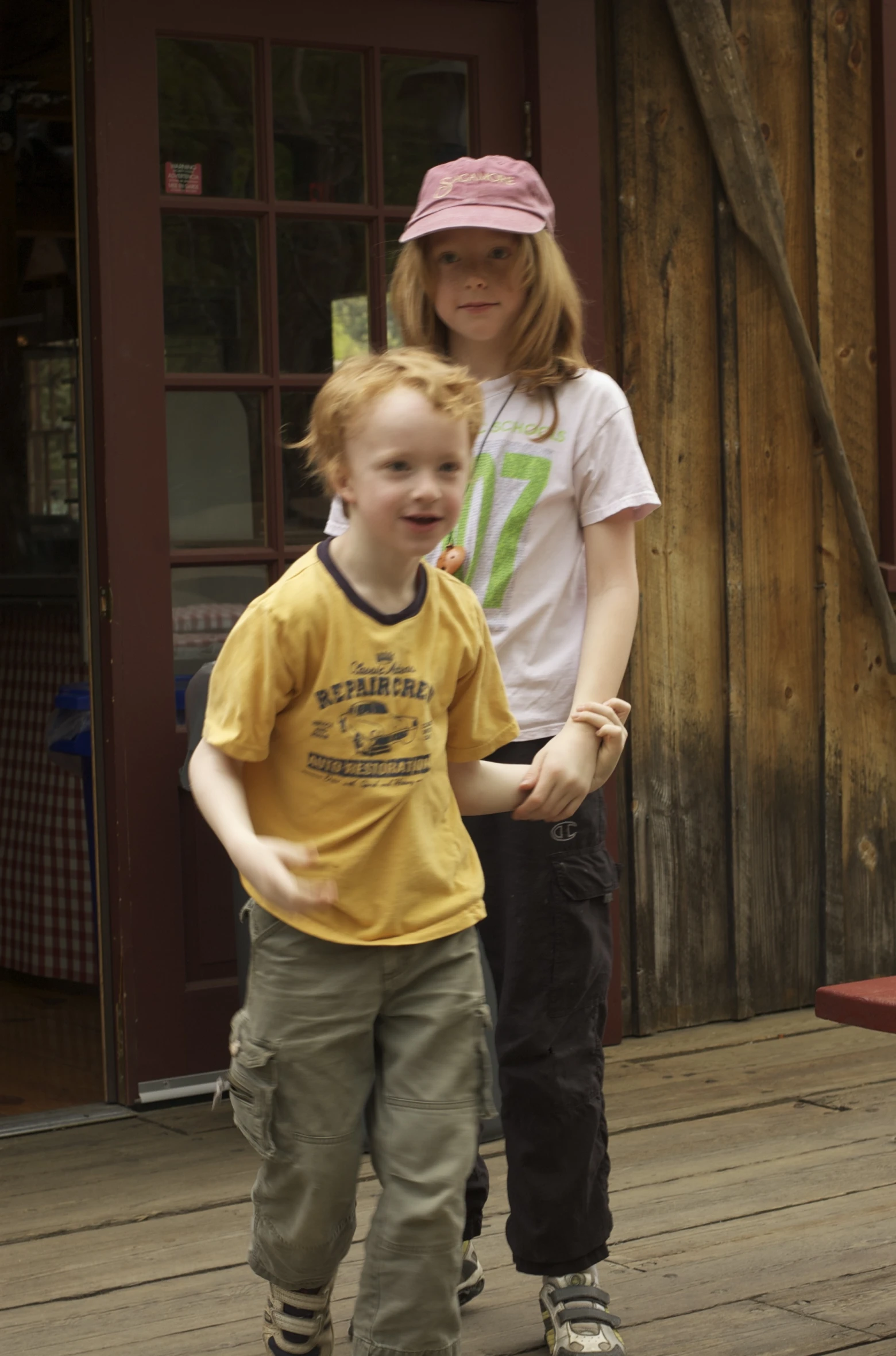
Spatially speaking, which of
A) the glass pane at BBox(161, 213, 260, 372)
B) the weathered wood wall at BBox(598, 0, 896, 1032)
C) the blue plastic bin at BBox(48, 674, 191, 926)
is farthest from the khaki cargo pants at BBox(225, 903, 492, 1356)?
the blue plastic bin at BBox(48, 674, 191, 926)

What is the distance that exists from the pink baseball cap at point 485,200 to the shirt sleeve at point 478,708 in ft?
1.82

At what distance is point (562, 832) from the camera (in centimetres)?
242

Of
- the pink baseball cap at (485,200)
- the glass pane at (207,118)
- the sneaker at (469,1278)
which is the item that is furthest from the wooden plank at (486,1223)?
the glass pane at (207,118)

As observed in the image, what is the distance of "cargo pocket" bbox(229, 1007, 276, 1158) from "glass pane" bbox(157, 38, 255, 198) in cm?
227

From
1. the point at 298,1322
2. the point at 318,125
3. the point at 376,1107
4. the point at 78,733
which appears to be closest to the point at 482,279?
the point at 376,1107

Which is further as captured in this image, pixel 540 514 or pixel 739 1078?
pixel 739 1078

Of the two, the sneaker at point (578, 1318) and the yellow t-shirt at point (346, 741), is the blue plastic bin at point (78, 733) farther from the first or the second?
the yellow t-shirt at point (346, 741)

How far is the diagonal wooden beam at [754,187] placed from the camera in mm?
4145

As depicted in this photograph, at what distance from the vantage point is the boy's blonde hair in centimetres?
190

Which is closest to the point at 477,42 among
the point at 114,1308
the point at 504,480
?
the point at 504,480

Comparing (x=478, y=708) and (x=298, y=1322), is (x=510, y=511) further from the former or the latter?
(x=298, y=1322)

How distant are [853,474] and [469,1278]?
257cm

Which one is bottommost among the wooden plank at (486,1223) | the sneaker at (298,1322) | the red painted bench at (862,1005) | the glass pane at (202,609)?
the wooden plank at (486,1223)

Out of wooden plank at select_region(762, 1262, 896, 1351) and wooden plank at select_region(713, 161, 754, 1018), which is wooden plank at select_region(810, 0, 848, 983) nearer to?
wooden plank at select_region(713, 161, 754, 1018)
